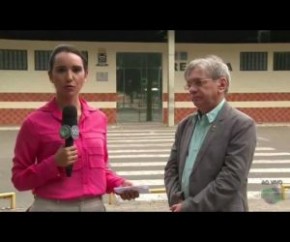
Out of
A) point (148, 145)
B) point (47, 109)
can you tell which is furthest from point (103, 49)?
point (47, 109)

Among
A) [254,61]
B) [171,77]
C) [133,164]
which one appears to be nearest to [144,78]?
[171,77]

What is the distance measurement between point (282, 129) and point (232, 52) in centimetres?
392

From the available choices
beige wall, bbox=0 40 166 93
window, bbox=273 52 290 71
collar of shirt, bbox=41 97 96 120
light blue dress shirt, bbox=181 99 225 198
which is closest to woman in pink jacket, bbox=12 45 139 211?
collar of shirt, bbox=41 97 96 120

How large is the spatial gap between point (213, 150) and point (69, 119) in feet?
2.75

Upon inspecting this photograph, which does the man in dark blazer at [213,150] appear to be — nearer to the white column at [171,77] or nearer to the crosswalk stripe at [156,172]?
the crosswalk stripe at [156,172]

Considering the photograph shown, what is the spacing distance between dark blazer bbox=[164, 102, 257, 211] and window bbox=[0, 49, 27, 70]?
18.9 meters

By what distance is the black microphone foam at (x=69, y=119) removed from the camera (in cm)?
263

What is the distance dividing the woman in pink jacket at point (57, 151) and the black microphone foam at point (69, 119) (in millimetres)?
51

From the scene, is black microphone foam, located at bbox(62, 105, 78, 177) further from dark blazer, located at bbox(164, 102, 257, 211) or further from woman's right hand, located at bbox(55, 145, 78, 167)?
dark blazer, located at bbox(164, 102, 257, 211)

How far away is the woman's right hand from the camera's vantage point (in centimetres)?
260

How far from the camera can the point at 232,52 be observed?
72.8ft

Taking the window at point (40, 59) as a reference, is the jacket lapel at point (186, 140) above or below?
below

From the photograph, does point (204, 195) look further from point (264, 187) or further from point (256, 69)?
point (256, 69)

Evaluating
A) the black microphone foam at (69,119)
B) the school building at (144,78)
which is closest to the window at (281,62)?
the school building at (144,78)
